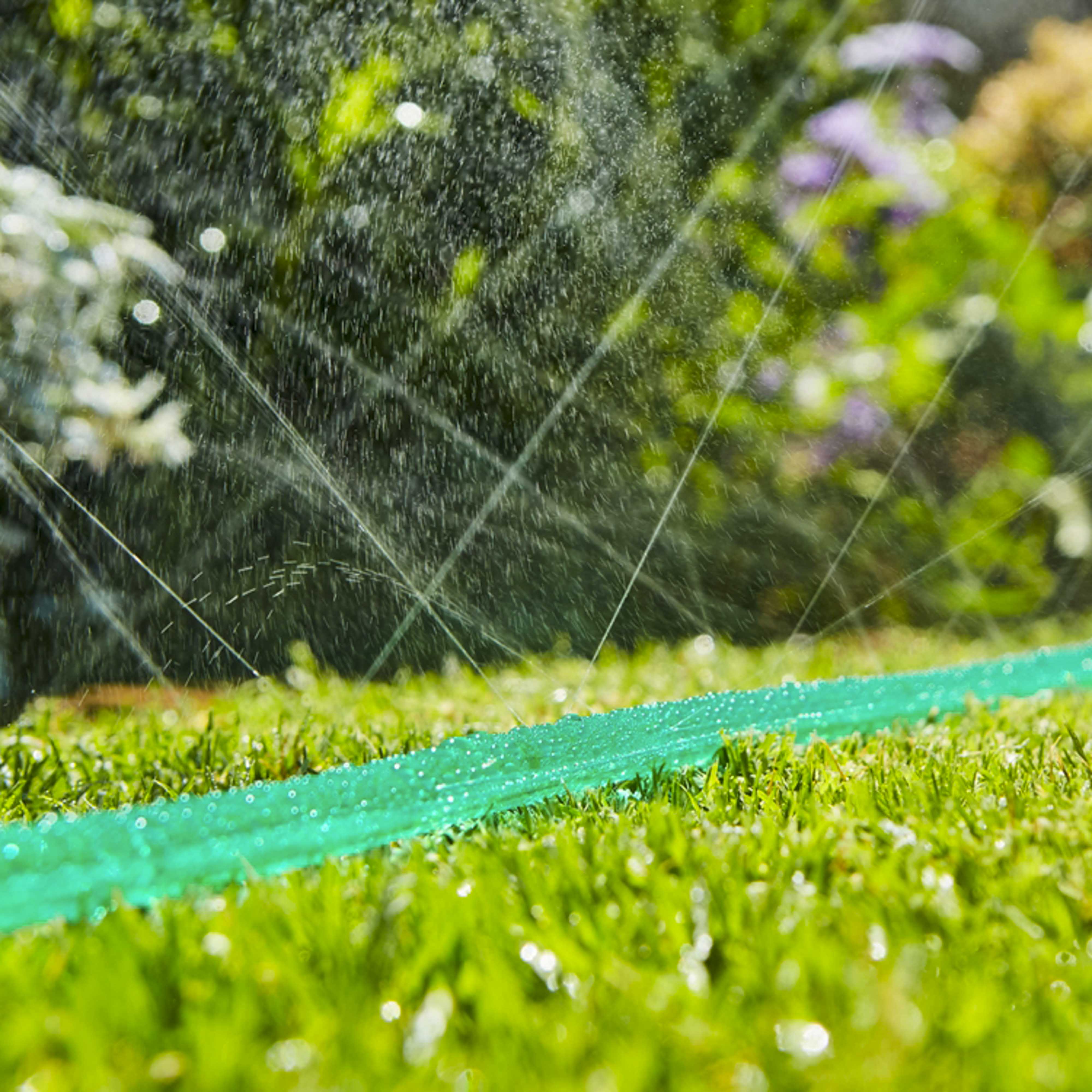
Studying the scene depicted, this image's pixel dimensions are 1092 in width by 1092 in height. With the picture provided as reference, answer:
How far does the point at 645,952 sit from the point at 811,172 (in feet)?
10.1

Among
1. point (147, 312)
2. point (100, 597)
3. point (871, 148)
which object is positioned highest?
point (871, 148)

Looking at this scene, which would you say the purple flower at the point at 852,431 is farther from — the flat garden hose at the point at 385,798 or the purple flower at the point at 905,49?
the flat garden hose at the point at 385,798

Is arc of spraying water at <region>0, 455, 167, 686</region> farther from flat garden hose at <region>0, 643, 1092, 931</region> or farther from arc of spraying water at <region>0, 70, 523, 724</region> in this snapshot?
flat garden hose at <region>0, 643, 1092, 931</region>

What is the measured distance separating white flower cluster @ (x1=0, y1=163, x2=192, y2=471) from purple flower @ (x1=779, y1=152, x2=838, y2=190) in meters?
1.93

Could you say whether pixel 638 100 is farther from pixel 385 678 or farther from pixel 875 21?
pixel 385 678

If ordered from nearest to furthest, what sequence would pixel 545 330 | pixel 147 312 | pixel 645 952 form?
pixel 645 952 < pixel 147 312 < pixel 545 330

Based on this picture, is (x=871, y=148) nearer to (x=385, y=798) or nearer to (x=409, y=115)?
(x=409, y=115)

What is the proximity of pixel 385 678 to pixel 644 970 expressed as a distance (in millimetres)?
2267

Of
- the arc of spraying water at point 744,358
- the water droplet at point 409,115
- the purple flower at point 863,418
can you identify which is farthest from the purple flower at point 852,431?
the water droplet at point 409,115

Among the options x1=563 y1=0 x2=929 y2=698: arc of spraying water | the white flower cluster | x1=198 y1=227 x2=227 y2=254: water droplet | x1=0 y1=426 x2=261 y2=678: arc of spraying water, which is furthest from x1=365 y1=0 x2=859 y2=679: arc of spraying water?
x1=198 y1=227 x2=227 y2=254: water droplet

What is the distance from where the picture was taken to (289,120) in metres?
2.85

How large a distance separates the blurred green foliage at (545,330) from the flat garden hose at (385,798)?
1.47m

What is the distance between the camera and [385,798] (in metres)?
1.24

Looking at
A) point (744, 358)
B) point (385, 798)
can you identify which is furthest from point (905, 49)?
point (385, 798)
